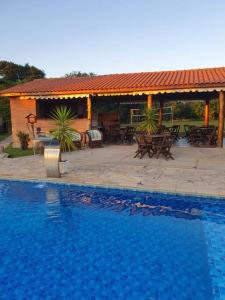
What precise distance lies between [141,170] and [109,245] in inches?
179

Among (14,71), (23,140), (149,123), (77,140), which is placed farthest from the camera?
(14,71)

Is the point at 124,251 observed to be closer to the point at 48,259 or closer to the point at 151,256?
the point at 151,256

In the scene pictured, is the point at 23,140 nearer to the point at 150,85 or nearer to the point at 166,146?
the point at 150,85

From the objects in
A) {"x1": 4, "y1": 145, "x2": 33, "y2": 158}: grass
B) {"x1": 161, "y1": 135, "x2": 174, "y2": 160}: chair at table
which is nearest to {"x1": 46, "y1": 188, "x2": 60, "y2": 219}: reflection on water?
{"x1": 161, "y1": 135, "x2": 174, "y2": 160}: chair at table

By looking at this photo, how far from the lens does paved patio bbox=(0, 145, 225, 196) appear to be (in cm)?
799

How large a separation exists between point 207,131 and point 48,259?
12.6m

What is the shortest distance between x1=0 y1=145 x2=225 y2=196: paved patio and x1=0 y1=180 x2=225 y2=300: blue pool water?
0.50 metres

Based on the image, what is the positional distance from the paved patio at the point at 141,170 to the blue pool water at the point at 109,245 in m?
0.50

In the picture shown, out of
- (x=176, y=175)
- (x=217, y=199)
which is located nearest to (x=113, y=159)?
(x=176, y=175)

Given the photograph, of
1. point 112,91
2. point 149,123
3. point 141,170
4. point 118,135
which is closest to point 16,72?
point 118,135

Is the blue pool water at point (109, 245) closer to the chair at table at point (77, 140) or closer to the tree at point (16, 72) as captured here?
the chair at table at point (77, 140)

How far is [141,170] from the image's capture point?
31.8ft

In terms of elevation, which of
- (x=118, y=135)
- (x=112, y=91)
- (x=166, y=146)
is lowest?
(x=166, y=146)

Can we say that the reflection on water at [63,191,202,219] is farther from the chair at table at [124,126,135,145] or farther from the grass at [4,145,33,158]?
the chair at table at [124,126,135,145]
